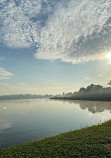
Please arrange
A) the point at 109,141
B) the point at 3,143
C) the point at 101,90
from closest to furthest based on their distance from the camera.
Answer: the point at 109,141
the point at 3,143
the point at 101,90

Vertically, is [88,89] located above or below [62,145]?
above

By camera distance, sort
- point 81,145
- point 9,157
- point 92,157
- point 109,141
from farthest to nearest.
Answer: point 109,141, point 81,145, point 9,157, point 92,157

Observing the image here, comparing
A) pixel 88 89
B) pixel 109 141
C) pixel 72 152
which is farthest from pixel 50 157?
pixel 88 89

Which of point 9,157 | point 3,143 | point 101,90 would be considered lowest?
point 3,143

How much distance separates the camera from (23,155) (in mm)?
9859

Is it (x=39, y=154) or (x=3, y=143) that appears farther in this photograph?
(x=3, y=143)

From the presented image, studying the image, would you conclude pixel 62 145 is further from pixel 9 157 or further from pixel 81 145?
pixel 9 157

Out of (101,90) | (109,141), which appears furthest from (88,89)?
(109,141)

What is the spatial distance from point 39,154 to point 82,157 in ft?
11.3

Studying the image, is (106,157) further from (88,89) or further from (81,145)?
(88,89)

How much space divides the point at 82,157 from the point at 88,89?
7114 inches

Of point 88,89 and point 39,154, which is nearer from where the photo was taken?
point 39,154

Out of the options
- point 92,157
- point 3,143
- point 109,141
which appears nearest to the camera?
point 92,157

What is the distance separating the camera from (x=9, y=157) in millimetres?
9633
